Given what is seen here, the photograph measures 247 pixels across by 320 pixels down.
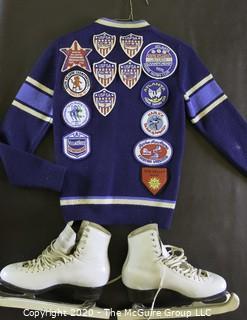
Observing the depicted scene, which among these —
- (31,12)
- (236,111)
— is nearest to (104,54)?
(31,12)

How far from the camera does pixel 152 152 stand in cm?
91

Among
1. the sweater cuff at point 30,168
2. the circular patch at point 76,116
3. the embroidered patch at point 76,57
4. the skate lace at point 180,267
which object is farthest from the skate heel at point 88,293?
the embroidered patch at point 76,57

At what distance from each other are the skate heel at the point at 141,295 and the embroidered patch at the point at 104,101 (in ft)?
1.32

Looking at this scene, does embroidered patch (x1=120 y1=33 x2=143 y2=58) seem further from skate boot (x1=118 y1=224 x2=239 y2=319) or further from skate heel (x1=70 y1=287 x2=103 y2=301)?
skate heel (x1=70 y1=287 x2=103 y2=301)

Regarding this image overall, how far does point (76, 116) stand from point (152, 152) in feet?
0.64

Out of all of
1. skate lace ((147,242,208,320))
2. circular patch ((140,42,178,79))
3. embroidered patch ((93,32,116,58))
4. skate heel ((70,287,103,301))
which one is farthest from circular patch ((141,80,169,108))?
skate heel ((70,287,103,301))

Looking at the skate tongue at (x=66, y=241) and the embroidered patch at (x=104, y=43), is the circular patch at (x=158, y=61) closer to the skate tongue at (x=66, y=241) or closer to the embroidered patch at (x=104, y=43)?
the embroidered patch at (x=104, y=43)

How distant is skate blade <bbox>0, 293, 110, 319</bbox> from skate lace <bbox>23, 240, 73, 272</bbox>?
7 cm

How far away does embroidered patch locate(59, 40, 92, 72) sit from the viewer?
37.0 inches

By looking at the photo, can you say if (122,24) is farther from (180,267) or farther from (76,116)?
(180,267)

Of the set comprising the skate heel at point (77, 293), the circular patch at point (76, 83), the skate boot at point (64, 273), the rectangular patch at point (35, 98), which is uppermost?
the circular patch at point (76, 83)

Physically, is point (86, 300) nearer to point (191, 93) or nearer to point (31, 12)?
point (191, 93)

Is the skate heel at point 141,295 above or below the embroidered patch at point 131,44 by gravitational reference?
below

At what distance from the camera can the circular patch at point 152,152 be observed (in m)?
0.91
